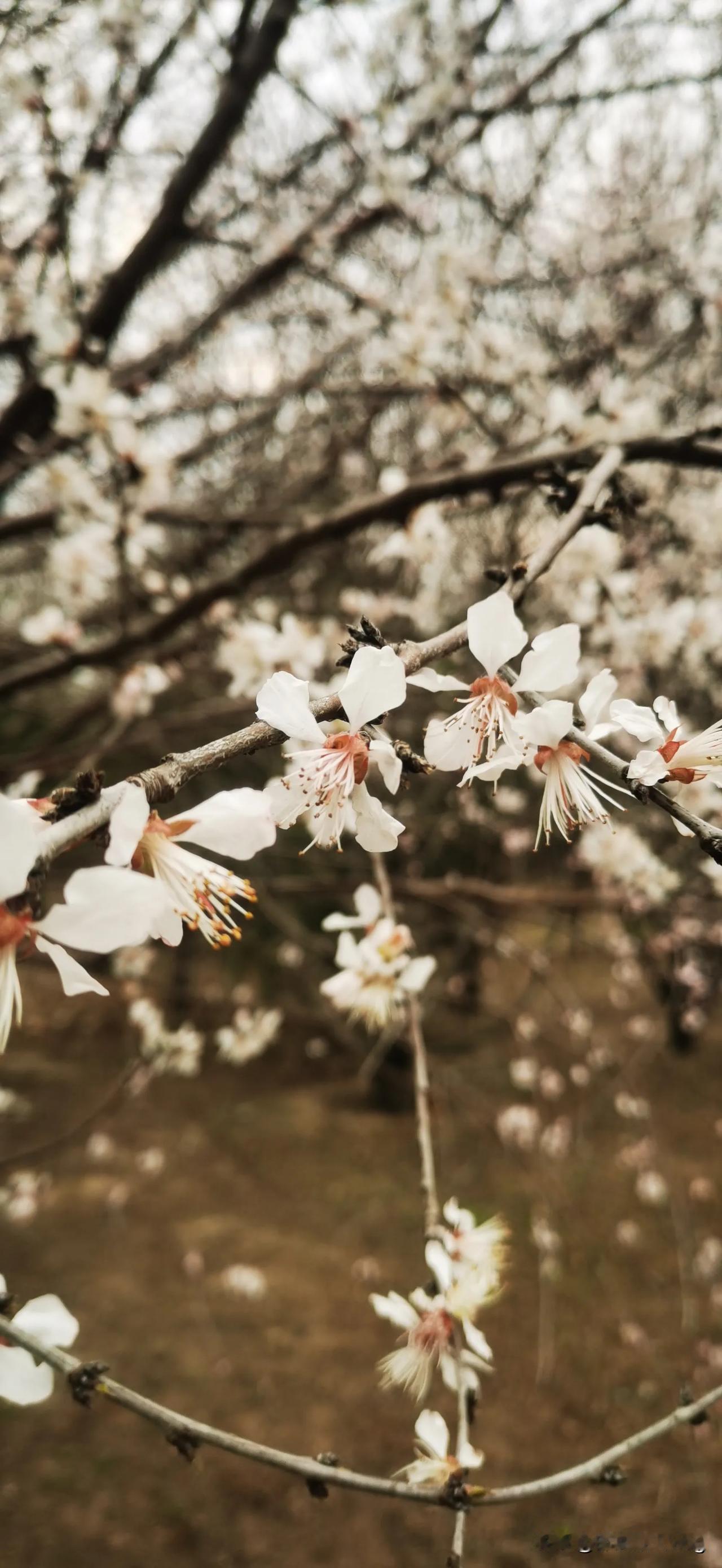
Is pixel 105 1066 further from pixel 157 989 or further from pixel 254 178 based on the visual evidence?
pixel 254 178

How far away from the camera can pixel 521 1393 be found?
3500 mm

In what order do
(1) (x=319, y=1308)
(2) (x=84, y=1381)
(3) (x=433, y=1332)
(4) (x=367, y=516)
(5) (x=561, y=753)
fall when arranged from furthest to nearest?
(1) (x=319, y=1308) → (4) (x=367, y=516) → (3) (x=433, y=1332) → (5) (x=561, y=753) → (2) (x=84, y=1381)

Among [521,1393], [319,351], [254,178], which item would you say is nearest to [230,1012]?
[521,1393]

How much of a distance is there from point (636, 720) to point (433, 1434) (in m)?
0.70

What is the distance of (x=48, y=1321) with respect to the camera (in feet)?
2.30

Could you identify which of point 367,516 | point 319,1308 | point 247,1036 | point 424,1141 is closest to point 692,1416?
point 424,1141

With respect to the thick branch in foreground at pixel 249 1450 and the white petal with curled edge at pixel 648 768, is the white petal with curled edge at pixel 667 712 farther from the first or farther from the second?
the thick branch in foreground at pixel 249 1450

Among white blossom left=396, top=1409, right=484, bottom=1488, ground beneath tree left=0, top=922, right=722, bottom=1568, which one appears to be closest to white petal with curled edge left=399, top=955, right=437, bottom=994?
white blossom left=396, top=1409, right=484, bottom=1488

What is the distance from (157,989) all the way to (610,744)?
16.0 feet

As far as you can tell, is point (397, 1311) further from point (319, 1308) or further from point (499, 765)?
point (319, 1308)

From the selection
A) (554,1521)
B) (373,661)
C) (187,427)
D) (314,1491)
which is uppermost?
(187,427)

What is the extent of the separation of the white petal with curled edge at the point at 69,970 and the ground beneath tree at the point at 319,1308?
166 centimetres

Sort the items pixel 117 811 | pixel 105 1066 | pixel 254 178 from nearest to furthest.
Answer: pixel 117 811
pixel 254 178
pixel 105 1066

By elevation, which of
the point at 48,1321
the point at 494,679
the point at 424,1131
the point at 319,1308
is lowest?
the point at 319,1308
